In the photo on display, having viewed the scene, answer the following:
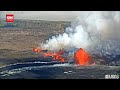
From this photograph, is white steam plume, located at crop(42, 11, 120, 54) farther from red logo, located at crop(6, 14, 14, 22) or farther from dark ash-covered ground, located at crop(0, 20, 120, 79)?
red logo, located at crop(6, 14, 14, 22)

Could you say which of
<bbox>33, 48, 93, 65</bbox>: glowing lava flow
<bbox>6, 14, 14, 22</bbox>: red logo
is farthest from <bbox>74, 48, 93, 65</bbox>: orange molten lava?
<bbox>6, 14, 14, 22</bbox>: red logo

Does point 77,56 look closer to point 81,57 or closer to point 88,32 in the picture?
point 81,57

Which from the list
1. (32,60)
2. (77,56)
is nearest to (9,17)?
(32,60)

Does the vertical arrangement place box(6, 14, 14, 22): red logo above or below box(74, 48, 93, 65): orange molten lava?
above

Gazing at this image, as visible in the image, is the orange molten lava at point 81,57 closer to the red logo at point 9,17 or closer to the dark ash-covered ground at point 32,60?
the dark ash-covered ground at point 32,60

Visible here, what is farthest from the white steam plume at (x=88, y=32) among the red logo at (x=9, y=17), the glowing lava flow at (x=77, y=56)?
the red logo at (x=9, y=17)

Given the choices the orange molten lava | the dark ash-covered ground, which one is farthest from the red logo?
the orange molten lava
